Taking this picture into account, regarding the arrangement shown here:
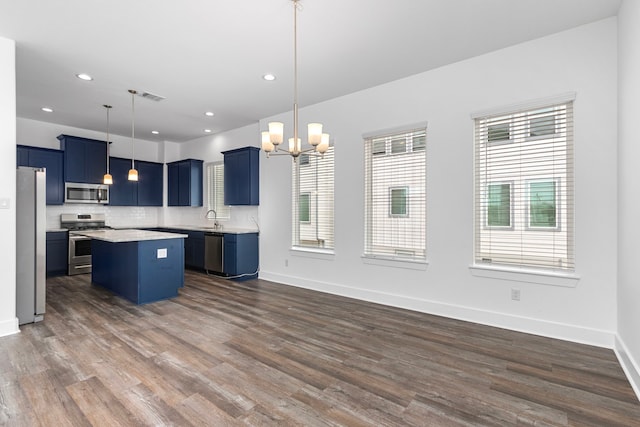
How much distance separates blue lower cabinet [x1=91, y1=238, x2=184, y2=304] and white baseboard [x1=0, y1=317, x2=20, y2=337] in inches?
47.2

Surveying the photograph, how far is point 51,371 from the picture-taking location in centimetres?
246

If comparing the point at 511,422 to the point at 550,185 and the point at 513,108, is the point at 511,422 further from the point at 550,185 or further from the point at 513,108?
the point at 513,108

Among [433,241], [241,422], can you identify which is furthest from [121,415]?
[433,241]

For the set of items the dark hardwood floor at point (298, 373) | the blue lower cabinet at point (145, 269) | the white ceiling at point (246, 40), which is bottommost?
the dark hardwood floor at point (298, 373)

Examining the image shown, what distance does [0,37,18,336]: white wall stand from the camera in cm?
321

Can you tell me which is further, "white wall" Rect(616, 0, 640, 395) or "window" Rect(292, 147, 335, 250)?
"window" Rect(292, 147, 335, 250)

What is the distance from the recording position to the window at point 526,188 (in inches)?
124

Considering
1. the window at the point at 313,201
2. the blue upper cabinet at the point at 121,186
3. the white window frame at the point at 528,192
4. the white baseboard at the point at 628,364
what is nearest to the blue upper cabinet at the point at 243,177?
the window at the point at 313,201

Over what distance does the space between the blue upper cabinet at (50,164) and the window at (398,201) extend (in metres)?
6.22

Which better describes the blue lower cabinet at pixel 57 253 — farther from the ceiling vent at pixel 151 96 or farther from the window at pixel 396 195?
the window at pixel 396 195

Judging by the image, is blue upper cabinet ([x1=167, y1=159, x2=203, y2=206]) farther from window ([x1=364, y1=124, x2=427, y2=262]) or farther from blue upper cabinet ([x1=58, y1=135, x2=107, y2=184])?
window ([x1=364, y1=124, x2=427, y2=262])

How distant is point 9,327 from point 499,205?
522cm

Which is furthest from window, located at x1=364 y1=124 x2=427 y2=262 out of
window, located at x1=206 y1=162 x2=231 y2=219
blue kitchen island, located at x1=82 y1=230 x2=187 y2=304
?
window, located at x1=206 y1=162 x2=231 y2=219

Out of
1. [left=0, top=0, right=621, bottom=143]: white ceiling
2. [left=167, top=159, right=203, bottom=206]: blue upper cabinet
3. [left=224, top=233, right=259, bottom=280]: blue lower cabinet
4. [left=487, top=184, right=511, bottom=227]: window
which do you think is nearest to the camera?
[left=0, top=0, right=621, bottom=143]: white ceiling
